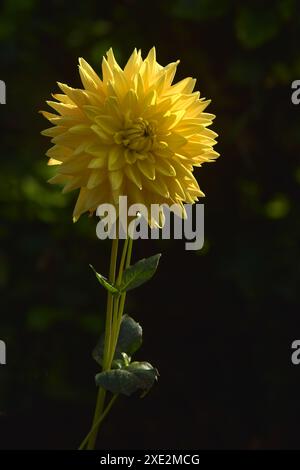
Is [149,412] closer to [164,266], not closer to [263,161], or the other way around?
[164,266]

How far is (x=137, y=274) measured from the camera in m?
1.18

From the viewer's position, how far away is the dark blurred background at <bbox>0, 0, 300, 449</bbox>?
7.61ft

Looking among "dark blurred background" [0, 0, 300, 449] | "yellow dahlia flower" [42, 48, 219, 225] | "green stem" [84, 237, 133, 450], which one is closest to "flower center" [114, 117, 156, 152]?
"yellow dahlia flower" [42, 48, 219, 225]

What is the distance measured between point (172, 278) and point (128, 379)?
1203 millimetres

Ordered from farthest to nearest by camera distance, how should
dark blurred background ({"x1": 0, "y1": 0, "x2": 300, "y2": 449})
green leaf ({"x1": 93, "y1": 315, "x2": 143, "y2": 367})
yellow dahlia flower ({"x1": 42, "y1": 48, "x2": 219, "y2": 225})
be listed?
1. dark blurred background ({"x1": 0, "y1": 0, "x2": 300, "y2": 449})
2. green leaf ({"x1": 93, "y1": 315, "x2": 143, "y2": 367})
3. yellow dahlia flower ({"x1": 42, "y1": 48, "x2": 219, "y2": 225})

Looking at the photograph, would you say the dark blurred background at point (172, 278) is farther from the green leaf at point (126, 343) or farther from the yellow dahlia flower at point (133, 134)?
the yellow dahlia flower at point (133, 134)

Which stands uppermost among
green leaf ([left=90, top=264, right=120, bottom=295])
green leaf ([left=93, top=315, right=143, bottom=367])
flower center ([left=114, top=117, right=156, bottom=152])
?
flower center ([left=114, top=117, right=156, bottom=152])

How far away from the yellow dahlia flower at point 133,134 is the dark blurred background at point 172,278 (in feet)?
3.85

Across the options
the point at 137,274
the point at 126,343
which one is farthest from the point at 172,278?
the point at 137,274

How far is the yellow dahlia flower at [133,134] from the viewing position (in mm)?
1115

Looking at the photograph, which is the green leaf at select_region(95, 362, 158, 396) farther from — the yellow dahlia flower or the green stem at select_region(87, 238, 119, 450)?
the yellow dahlia flower

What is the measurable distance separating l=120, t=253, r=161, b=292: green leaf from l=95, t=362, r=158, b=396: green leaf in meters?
0.10

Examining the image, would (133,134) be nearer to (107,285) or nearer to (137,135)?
(137,135)

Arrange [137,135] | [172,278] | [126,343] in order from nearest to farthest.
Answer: [137,135] → [126,343] → [172,278]
